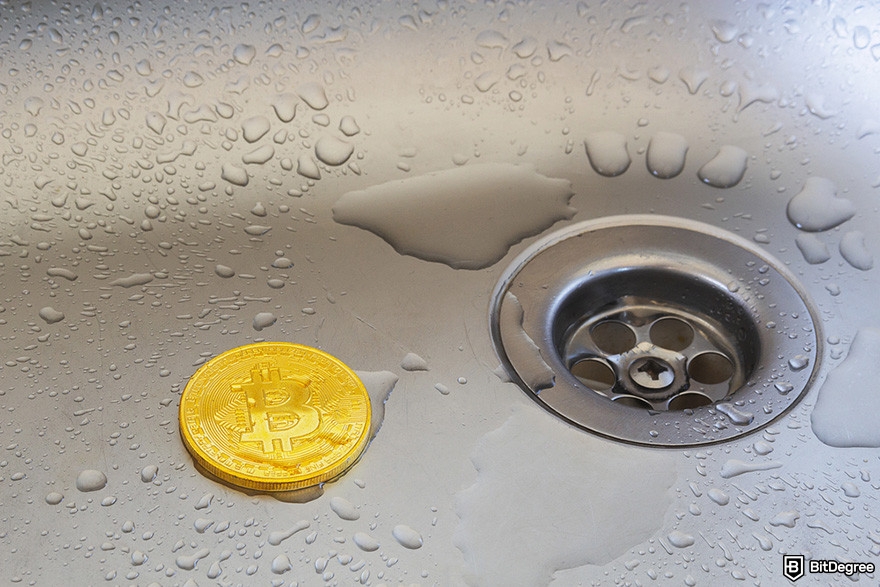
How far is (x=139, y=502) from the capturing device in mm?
556

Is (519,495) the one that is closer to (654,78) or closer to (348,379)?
(348,379)

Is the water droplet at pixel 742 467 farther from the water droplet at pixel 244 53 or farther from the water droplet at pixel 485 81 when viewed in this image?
the water droplet at pixel 244 53

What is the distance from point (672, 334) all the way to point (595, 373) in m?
0.08

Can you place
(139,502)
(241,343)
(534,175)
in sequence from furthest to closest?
(534,175) < (241,343) < (139,502)

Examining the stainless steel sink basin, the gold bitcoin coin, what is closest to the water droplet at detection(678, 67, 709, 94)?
the stainless steel sink basin

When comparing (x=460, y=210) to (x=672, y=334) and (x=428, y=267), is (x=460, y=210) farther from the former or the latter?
(x=672, y=334)

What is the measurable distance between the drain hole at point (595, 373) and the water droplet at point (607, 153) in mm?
193

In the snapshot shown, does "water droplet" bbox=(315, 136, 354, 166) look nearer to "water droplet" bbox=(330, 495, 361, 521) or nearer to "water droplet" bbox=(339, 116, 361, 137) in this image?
"water droplet" bbox=(339, 116, 361, 137)

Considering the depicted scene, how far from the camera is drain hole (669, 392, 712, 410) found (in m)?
0.71

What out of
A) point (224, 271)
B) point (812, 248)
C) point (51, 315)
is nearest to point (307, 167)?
point (224, 271)

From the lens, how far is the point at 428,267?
0.75 meters

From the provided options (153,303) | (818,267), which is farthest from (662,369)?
(153,303)

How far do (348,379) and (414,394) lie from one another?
0.18ft

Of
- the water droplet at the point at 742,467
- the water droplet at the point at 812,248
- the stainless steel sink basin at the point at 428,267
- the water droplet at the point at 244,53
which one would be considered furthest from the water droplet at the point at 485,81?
the water droplet at the point at 742,467
